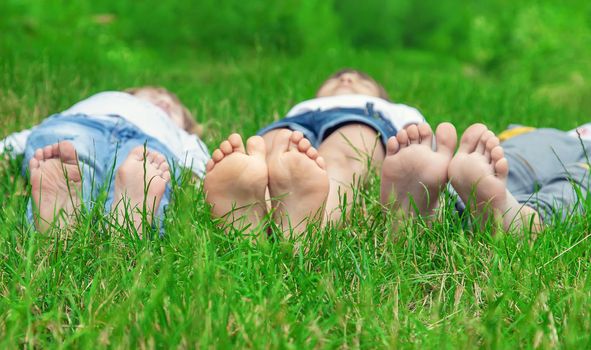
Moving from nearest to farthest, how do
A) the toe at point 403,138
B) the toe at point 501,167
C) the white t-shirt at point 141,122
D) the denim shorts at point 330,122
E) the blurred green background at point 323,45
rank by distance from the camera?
the toe at point 501,167
the toe at point 403,138
the denim shorts at point 330,122
the white t-shirt at point 141,122
the blurred green background at point 323,45

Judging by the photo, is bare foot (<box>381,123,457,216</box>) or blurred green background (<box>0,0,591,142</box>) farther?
blurred green background (<box>0,0,591,142</box>)

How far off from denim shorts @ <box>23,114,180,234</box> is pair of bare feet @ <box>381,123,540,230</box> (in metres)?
0.69

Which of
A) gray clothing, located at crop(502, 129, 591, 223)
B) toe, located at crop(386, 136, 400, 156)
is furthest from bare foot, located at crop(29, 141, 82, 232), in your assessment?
gray clothing, located at crop(502, 129, 591, 223)

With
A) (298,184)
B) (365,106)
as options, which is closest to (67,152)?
(298,184)

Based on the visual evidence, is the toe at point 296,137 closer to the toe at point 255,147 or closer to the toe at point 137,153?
the toe at point 255,147

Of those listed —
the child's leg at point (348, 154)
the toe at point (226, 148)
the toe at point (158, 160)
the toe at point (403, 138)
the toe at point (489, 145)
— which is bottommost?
the child's leg at point (348, 154)

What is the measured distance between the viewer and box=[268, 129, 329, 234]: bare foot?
1.74 m

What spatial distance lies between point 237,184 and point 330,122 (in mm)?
667

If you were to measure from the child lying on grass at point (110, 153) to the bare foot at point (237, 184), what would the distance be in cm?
7

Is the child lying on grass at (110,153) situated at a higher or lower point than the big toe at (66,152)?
lower

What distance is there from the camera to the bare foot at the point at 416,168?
173cm

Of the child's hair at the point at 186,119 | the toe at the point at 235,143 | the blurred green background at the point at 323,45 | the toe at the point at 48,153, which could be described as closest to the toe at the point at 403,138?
the toe at the point at 235,143

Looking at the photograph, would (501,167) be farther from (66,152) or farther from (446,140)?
(66,152)

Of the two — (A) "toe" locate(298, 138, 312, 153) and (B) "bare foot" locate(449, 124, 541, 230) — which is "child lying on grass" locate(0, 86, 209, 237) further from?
(B) "bare foot" locate(449, 124, 541, 230)
